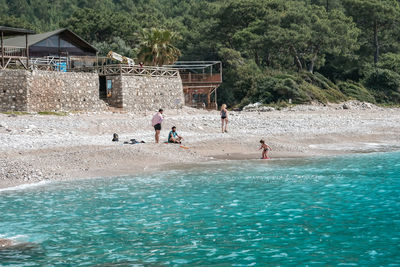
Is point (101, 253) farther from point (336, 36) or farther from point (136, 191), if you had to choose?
point (336, 36)

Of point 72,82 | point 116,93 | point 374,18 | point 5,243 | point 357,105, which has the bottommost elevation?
point 5,243

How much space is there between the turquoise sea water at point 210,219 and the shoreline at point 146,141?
1775 mm

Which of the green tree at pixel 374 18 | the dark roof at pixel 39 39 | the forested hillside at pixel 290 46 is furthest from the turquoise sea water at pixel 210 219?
the green tree at pixel 374 18

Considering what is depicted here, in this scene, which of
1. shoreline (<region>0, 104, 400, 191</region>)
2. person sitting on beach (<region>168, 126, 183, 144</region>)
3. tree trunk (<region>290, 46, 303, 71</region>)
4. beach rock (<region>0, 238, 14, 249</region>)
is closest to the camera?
beach rock (<region>0, 238, 14, 249</region>)

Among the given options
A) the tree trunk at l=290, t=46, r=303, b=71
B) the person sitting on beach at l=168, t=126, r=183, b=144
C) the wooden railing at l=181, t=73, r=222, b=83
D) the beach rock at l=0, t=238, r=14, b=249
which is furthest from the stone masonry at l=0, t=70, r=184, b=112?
the beach rock at l=0, t=238, r=14, b=249

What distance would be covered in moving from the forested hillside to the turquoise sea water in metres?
28.4

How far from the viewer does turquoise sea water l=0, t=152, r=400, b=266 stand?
869 centimetres

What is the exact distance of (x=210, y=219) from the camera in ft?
36.4

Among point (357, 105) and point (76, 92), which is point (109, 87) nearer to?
point (76, 92)

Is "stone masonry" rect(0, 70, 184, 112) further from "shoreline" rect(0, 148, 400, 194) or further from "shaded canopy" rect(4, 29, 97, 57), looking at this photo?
"shoreline" rect(0, 148, 400, 194)

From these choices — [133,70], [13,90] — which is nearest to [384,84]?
[133,70]

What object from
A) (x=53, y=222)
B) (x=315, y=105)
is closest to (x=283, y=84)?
(x=315, y=105)

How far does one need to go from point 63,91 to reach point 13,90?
3.51 metres

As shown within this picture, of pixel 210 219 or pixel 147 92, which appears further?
pixel 147 92
